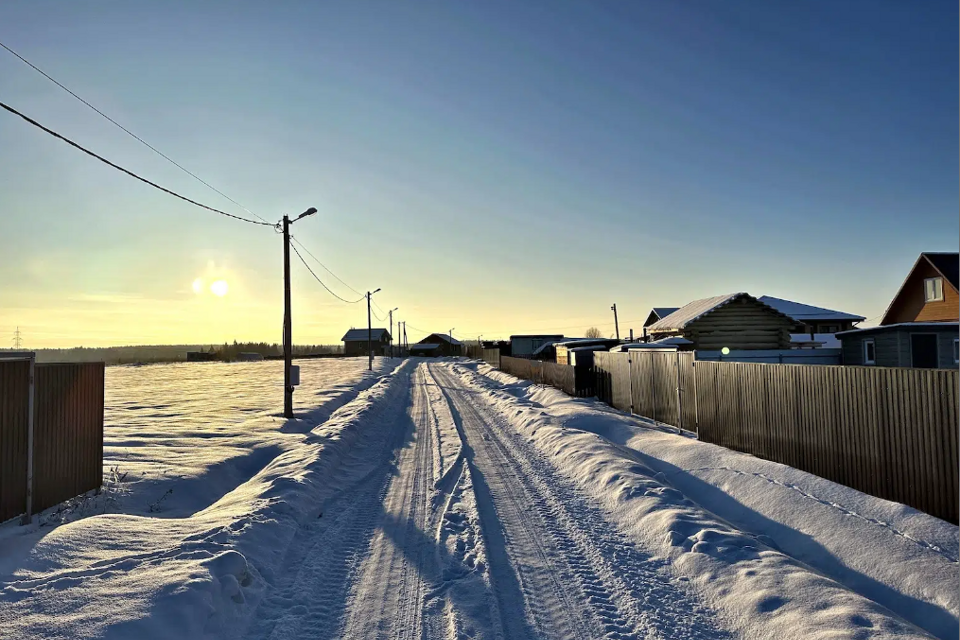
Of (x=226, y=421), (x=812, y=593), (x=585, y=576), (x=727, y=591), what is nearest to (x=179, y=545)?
(x=585, y=576)

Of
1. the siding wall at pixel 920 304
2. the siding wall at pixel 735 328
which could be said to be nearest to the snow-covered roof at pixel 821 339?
the siding wall at pixel 920 304

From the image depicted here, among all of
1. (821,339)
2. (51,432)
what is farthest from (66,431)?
(821,339)

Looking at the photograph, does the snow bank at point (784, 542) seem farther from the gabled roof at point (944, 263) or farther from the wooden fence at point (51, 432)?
the gabled roof at point (944, 263)

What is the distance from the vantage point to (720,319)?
2320cm

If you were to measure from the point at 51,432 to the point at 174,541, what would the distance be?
3028mm

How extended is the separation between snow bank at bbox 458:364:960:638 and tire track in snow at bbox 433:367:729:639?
321 millimetres

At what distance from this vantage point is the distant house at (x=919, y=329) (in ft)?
62.2

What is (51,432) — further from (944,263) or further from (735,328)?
(944,263)

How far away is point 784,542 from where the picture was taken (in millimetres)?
6105

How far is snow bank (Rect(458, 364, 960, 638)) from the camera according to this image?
4.31 m

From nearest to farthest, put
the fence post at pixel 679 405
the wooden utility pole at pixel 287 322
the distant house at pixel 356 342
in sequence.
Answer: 1. the fence post at pixel 679 405
2. the wooden utility pole at pixel 287 322
3. the distant house at pixel 356 342

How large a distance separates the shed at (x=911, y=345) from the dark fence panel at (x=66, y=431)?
2366 cm

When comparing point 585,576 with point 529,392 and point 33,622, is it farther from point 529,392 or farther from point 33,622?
point 529,392

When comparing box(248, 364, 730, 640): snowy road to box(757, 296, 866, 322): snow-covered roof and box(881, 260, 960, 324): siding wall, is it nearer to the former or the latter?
box(881, 260, 960, 324): siding wall
